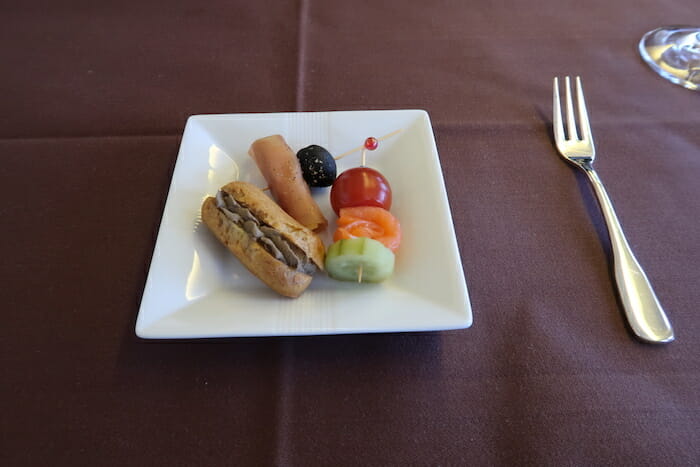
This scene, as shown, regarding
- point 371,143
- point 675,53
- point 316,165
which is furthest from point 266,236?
point 675,53

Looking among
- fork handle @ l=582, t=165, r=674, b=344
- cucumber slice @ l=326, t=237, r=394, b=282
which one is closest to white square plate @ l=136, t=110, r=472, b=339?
cucumber slice @ l=326, t=237, r=394, b=282

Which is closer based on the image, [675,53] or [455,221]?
[455,221]

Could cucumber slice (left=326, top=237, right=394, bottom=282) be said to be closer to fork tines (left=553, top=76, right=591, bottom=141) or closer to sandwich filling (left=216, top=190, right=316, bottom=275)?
sandwich filling (left=216, top=190, right=316, bottom=275)

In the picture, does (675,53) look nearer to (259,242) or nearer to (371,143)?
(371,143)

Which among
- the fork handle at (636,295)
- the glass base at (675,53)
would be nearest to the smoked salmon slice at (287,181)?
the fork handle at (636,295)

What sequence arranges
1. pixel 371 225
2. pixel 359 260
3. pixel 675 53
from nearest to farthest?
pixel 359 260 → pixel 371 225 → pixel 675 53

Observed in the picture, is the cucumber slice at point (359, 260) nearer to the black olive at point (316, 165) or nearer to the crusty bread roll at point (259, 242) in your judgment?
the crusty bread roll at point (259, 242)

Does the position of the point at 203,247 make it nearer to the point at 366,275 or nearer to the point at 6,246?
the point at 366,275
